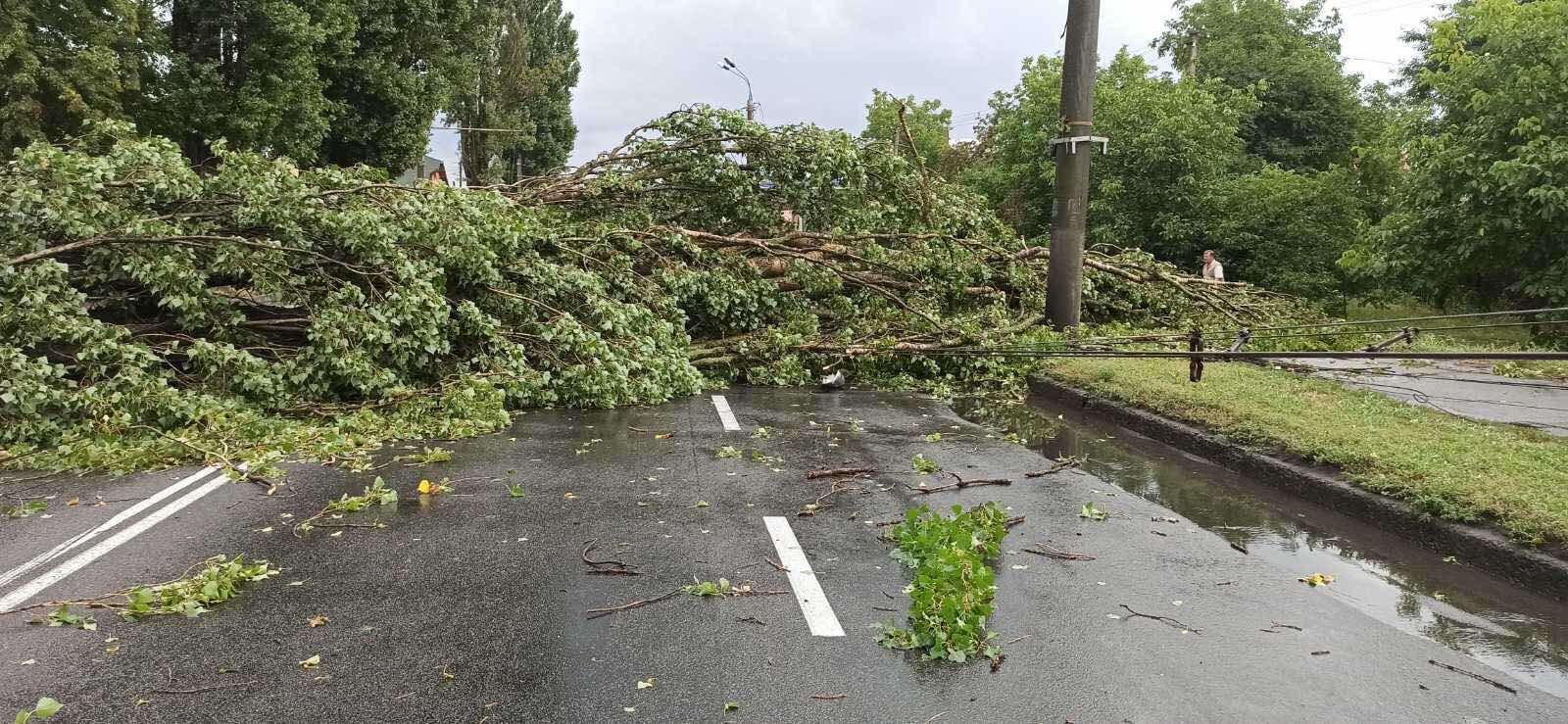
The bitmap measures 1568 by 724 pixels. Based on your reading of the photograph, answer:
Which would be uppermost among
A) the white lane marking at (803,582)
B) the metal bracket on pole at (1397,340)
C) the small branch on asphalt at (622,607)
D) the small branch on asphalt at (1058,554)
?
the metal bracket on pole at (1397,340)

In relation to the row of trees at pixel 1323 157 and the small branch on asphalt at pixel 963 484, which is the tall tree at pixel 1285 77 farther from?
the small branch on asphalt at pixel 963 484

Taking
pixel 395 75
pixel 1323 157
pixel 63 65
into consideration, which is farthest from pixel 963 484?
Answer: pixel 1323 157

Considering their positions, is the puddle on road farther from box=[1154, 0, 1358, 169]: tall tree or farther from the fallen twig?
box=[1154, 0, 1358, 169]: tall tree

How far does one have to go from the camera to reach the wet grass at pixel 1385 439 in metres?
4.93

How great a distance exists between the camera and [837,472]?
6484 mm

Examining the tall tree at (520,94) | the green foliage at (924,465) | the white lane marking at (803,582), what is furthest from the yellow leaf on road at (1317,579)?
the tall tree at (520,94)

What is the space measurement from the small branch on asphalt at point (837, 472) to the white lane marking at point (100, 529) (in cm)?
398

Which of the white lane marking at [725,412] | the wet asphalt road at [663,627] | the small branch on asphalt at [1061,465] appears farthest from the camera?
the white lane marking at [725,412]

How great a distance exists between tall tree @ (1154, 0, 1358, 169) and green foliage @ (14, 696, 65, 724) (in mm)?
32185

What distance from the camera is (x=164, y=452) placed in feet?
21.5

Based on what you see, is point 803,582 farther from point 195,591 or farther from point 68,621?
point 68,621

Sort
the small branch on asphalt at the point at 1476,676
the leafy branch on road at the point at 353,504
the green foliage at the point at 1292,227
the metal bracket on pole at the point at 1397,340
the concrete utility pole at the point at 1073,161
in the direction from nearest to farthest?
the small branch on asphalt at the point at 1476,676 → the leafy branch on road at the point at 353,504 → the metal bracket on pole at the point at 1397,340 → the concrete utility pole at the point at 1073,161 → the green foliage at the point at 1292,227

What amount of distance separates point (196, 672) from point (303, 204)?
5.74 meters

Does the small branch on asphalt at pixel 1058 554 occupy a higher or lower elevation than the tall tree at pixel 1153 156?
lower
